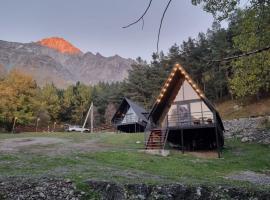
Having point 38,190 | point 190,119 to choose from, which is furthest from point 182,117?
point 38,190

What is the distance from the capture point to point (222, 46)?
5391 centimetres

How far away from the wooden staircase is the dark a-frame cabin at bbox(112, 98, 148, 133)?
18.9 metres

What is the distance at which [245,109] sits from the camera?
53.5 meters

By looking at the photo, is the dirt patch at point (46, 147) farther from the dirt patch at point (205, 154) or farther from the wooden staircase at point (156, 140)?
the dirt patch at point (205, 154)

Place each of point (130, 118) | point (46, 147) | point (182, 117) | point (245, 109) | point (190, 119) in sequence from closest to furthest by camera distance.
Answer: point (46, 147)
point (190, 119)
point (182, 117)
point (130, 118)
point (245, 109)

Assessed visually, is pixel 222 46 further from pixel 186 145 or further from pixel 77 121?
pixel 77 121

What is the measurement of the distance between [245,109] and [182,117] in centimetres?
2882

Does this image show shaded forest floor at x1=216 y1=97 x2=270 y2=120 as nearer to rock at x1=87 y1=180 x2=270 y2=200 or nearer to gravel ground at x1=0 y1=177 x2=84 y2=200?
rock at x1=87 y1=180 x2=270 y2=200

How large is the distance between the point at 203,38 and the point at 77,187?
199 feet

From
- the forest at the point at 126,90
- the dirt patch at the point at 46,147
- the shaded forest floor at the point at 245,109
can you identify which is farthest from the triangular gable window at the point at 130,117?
the dirt patch at the point at 46,147

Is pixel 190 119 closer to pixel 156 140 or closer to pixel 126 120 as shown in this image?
pixel 156 140

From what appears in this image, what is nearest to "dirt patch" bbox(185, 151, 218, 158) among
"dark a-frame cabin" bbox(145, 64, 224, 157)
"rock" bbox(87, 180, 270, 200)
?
"dark a-frame cabin" bbox(145, 64, 224, 157)

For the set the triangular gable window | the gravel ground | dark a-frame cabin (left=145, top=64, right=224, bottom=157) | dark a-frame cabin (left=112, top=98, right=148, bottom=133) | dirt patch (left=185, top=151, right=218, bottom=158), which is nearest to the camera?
the gravel ground

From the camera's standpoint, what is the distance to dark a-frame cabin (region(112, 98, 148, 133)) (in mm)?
48081
